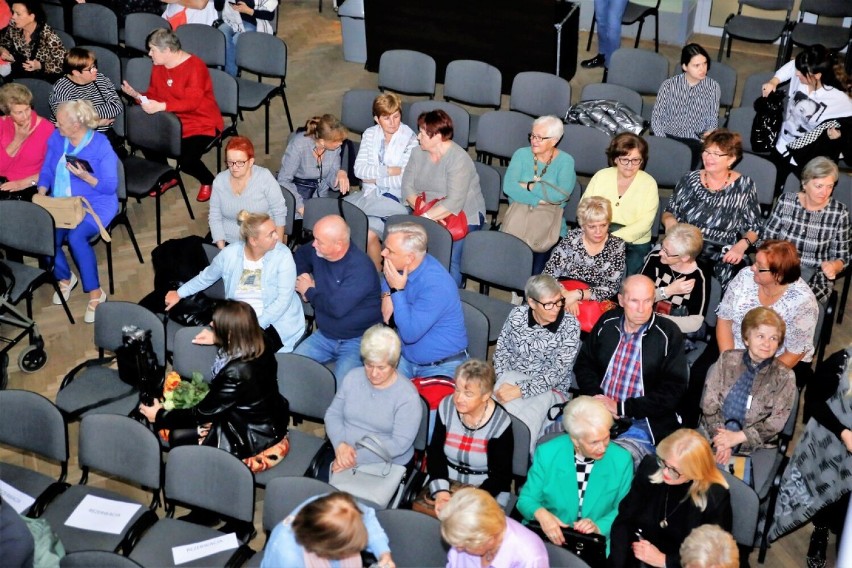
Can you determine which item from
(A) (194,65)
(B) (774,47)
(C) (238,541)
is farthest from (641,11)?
(C) (238,541)

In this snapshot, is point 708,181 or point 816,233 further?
point 708,181

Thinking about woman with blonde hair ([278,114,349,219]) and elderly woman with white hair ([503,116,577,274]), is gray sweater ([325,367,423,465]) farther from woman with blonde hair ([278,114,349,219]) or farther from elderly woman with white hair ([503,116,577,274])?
woman with blonde hair ([278,114,349,219])

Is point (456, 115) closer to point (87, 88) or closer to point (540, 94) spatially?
point (540, 94)

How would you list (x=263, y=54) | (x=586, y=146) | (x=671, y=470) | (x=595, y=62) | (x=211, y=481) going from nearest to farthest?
1. (x=671, y=470)
2. (x=211, y=481)
3. (x=586, y=146)
4. (x=263, y=54)
5. (x=595, y=62)

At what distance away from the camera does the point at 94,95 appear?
7.24 metres

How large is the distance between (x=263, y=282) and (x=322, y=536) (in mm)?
2284

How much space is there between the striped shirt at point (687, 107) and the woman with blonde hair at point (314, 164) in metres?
2.36

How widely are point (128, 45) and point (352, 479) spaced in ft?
19.2

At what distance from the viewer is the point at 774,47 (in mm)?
10039

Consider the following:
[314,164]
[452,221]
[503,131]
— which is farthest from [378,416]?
[503,131]

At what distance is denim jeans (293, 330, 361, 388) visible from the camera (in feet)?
17.4

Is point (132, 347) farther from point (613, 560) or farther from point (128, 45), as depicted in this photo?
point (128, 45)

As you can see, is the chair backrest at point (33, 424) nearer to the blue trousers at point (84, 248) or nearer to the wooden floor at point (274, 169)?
the wooden floor at point (274, 169)

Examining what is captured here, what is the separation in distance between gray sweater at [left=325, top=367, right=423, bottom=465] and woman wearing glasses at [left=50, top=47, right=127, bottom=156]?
3.76 metres
